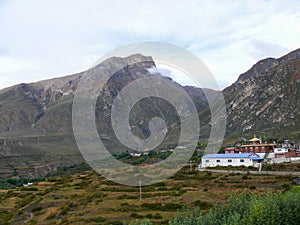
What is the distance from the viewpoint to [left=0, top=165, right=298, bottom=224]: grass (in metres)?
36.9

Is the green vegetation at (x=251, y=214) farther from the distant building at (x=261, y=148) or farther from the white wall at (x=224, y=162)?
the distant building at (x=261, y=148)

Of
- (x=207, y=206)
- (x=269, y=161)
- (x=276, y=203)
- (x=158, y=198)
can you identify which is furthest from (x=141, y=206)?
(x=269, y=161)

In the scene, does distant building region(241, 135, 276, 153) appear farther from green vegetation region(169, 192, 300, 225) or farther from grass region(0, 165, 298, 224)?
green vegetation region(169, 192, 300, 225)

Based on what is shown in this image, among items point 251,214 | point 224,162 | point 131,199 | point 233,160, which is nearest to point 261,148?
point 233,160

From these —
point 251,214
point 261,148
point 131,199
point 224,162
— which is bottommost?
point 131,199

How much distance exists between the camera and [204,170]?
201 ft

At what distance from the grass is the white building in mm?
5357

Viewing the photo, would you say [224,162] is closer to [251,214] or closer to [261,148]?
[261,148]

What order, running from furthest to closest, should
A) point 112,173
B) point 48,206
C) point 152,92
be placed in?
point 112,173
point 48,206
point 152,92

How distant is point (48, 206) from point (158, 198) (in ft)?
52.8

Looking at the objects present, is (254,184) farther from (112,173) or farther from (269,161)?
(112,173)

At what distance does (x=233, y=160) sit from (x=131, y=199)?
2438 cm

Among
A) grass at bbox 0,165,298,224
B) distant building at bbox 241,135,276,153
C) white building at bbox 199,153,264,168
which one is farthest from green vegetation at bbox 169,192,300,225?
distant building at bbox 241,135,276,153

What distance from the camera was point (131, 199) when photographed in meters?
44.2
